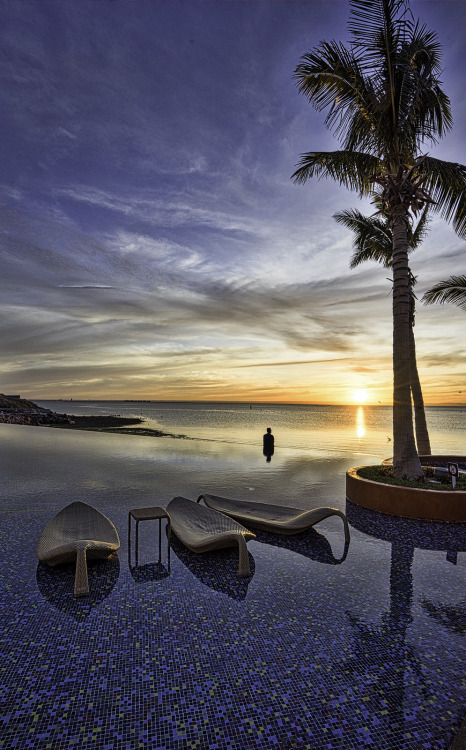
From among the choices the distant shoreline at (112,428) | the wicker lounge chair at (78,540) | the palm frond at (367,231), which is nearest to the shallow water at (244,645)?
the wicker lounge chair at (78,540)

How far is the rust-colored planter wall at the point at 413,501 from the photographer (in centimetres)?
735

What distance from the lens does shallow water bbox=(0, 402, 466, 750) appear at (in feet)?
8.29

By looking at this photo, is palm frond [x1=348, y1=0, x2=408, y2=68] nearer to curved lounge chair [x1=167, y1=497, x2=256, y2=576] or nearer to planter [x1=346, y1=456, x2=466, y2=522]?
planter [x1=346, y1=456, x2=466, y2=522]

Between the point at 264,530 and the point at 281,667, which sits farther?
the point at 264,530

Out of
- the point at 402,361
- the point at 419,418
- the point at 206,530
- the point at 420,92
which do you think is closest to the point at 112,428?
the point at 419,418

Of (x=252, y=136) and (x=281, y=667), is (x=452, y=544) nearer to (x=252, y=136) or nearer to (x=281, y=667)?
(x=281, y=667)

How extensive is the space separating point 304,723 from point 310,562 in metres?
2.99

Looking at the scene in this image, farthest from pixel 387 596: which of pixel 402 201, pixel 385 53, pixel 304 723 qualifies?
pixel 385 53

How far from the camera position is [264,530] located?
6.62 metres

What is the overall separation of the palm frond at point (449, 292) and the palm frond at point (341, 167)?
4.98 metres

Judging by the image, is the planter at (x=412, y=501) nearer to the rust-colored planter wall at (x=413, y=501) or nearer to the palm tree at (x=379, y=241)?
the rust-colored planter wall at (x=413, y=501)

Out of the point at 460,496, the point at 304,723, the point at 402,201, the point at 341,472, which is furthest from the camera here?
the point at 341,472

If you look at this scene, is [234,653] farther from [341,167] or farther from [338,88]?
[338,88]

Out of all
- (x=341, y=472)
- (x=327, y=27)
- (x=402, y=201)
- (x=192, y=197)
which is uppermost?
(x=327, y=27)
